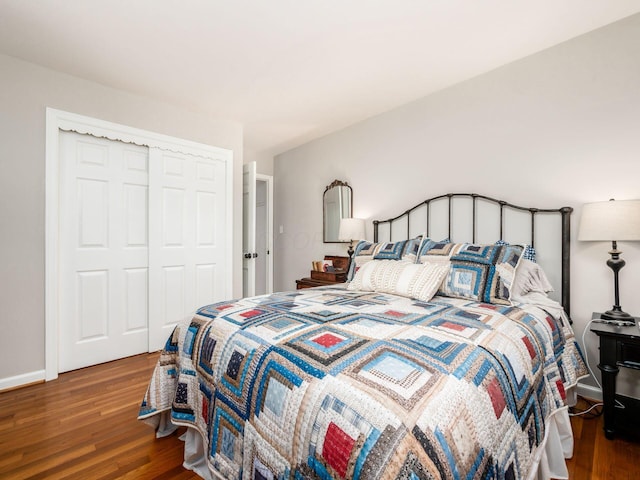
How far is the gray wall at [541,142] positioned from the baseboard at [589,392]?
160 mm

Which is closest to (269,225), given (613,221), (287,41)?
(287,41)

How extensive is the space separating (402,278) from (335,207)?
1.89m

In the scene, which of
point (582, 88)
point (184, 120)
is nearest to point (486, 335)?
point (582, 88)

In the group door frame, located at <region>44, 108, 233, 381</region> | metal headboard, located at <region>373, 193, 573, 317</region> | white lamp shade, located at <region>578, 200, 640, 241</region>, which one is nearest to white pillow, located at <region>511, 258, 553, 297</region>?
metal headboard, located at <region>373, 193, 573, 317</region>

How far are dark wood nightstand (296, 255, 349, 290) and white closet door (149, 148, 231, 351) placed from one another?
35.0 inches

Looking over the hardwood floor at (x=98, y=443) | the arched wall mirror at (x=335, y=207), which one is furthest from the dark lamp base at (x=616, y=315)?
the arched wall mirror at (x=335, y=207)

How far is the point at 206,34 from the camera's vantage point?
2.05 m

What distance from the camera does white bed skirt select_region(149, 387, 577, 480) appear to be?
4.19 feet

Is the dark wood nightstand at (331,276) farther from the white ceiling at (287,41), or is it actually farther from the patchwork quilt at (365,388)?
the white ceiling at (287,41)

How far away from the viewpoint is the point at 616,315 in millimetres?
1820

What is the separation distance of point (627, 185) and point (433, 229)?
129cm

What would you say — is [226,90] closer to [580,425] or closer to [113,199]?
[113,199]

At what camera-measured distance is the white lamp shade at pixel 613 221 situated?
167 cm

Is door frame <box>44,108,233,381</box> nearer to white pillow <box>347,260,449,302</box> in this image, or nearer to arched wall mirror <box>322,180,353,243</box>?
white pillow <box>347,260,449,302</box>
